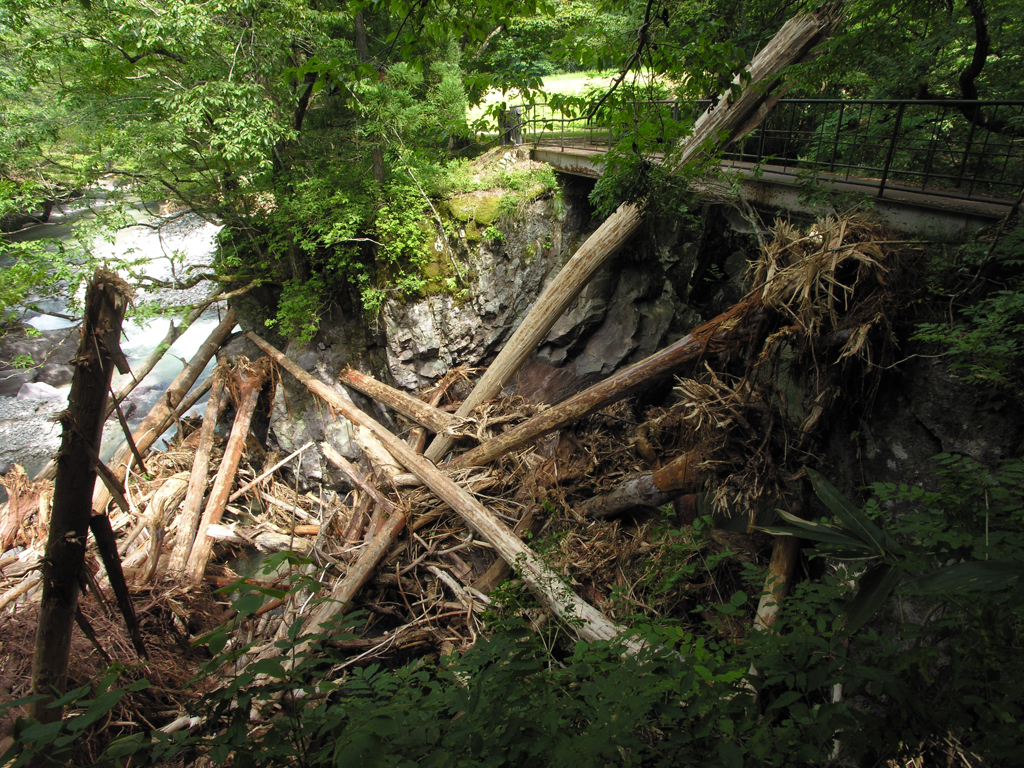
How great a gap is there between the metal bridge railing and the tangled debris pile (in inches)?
60.5

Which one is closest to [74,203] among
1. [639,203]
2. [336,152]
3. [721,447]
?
[336,152]

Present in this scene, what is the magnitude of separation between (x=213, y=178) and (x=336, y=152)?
6.56 ft

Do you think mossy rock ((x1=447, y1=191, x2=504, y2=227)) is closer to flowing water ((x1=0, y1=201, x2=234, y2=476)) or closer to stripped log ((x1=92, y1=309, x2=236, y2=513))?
flowing water ((x1=0, y1=201, x2=234, y2=476))

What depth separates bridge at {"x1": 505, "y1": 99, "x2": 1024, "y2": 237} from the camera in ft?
13.4

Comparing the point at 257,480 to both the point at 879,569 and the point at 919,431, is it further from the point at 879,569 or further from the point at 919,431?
the point at 919,431

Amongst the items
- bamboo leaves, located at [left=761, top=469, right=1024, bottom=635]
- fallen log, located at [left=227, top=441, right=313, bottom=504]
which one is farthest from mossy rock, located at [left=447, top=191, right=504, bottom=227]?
bamboo leaves, located at [left=761, top=469, right=1024, bottom=635]

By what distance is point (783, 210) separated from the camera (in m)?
5.29

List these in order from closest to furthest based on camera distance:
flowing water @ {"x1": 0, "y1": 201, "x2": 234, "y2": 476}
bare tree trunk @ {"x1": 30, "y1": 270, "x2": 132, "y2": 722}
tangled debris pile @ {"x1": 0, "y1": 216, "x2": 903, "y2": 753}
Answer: bare tree trunk @ {"x1": 30, "y1": 270, "x2": 132, "y2": 722}, tangled debris pile @ {"x1": 0, "y1": 216, "x2": 903, "y2": 753}, flowing water @ {"x1": 0, "y1": 201, "x2": 234, "y2": 476}

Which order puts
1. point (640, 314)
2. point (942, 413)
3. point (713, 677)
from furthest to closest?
point (640, 314) → point (942, 413) → point (713, 677)

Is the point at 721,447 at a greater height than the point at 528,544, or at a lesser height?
greater

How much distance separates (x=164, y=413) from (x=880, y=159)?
1139 centimetres

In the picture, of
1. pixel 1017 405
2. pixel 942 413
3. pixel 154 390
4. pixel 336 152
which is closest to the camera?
pixel 1017 405

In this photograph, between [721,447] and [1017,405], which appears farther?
[721,447]

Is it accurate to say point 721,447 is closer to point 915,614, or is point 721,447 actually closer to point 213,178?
point 915,614
